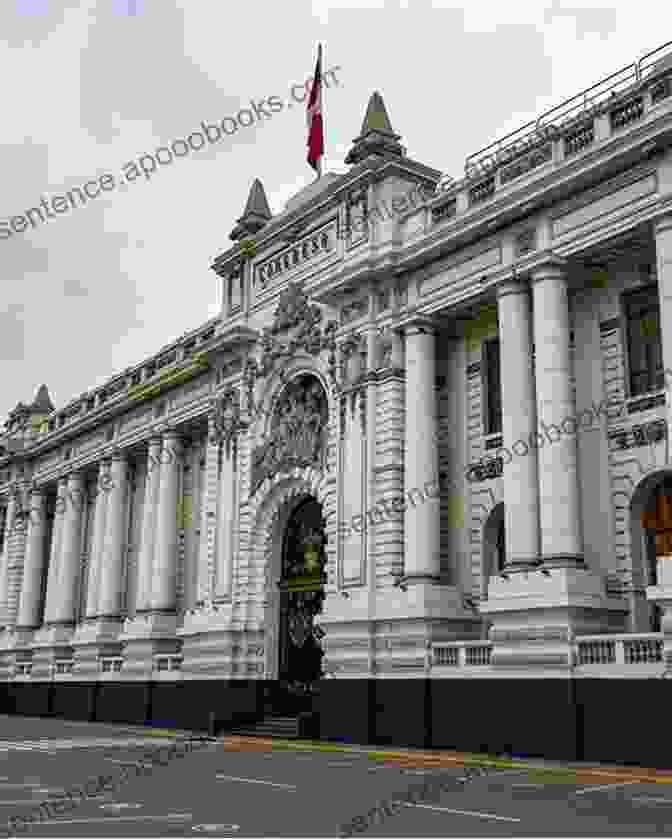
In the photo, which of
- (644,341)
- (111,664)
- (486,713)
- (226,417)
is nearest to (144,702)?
(111,664)

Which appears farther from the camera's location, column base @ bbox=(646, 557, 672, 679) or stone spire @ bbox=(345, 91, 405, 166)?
stone spire @ bbox=(345, 91, 405, 166)

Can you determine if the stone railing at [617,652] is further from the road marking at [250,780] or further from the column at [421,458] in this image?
the road marking at [250,780]

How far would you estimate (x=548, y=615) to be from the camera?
1994cm

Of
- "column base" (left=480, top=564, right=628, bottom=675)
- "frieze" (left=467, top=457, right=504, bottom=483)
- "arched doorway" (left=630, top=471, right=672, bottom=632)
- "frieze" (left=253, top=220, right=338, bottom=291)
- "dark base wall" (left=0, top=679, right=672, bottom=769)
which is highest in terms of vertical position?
"frieze" (left=253, top=220, right=338, bottom=291)

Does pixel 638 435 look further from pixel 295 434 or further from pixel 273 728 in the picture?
pixel 273 728

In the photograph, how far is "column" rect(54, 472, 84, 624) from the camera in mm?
43000

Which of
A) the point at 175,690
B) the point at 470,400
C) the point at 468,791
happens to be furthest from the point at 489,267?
the point at 175,690

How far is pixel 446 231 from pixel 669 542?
9103 millimetres

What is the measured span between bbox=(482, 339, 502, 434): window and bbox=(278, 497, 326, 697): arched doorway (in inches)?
254

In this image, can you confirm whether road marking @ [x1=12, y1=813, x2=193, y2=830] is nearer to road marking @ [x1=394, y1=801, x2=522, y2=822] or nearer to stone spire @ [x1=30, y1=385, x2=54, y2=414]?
road marking @ [x1=394, y1=801, x2=522, y2=822]

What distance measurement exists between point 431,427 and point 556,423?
4457mm

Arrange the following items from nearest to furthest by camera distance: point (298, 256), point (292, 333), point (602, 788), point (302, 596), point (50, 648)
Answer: point (602, 788), point (302, 596), point (292, 333), point (298, 256), point (50, 648)

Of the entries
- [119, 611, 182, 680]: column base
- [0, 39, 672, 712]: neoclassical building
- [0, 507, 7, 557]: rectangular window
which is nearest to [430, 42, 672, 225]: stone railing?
[0, 39, 672, 712]: neoclassical building

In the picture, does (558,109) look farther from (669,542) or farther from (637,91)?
(669,542)
